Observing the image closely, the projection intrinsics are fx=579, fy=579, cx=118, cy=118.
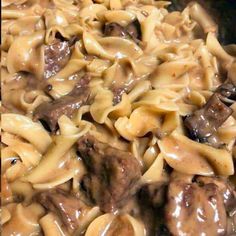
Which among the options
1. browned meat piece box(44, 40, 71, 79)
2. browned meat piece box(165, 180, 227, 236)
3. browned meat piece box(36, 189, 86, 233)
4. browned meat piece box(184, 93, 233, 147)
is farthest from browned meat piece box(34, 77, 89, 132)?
browned meat piece box(165, 180, 227, 236)

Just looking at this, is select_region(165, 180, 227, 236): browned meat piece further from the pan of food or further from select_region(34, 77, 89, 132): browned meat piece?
select_region(34, 77, 89, 132): browned meat piece

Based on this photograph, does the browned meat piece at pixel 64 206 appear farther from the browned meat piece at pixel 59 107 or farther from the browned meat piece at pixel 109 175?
the browned meat piece at pixel 59 107

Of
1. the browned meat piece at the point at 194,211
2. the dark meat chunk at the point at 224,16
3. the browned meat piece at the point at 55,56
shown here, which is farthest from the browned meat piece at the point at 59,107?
the dark meat chunk at the point at 224,16

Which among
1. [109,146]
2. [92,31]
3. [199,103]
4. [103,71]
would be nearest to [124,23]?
[92,31]

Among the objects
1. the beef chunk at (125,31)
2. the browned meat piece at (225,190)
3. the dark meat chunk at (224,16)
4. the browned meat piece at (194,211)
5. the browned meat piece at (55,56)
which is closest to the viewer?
the browned meat piece at (194,211)

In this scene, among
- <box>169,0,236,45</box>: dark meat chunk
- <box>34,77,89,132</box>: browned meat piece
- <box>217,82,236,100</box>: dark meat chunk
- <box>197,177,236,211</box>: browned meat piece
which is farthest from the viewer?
<box>169,0,236,45</box>: dark meat chunk

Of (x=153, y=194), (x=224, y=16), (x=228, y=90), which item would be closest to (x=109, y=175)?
(x=153, y=194)
